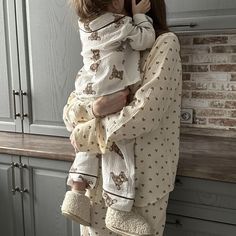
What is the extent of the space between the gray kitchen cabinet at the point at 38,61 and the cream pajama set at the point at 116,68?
26.5 inches

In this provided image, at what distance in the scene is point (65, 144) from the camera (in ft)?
6.59

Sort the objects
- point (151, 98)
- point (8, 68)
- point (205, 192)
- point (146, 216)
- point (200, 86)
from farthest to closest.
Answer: point (8, 68) → point (200, 86) → point (205, 192) → point (146, 216) → point (151, 98)

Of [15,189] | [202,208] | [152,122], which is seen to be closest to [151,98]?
[152,122]

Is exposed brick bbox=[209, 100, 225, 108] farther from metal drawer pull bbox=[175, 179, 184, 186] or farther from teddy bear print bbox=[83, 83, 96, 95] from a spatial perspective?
teddy bear print bbox=[83, 83, 96, 95]

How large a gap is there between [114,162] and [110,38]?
0.43 metres

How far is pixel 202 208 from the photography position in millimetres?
1574

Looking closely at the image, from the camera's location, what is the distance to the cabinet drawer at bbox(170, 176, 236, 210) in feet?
4.96

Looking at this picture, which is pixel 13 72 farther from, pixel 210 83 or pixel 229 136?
pixel 229 136

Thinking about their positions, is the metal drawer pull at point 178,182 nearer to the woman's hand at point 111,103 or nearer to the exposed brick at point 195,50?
the woman's hand at point 111,103

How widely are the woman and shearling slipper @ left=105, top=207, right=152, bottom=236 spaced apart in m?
0.03

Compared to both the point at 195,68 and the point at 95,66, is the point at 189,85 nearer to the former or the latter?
the point at 195,68

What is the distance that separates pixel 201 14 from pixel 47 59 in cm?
85

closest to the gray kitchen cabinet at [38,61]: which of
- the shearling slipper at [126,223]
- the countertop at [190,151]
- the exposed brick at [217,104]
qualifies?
the countertop at [190,151]

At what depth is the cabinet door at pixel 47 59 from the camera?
203cm
